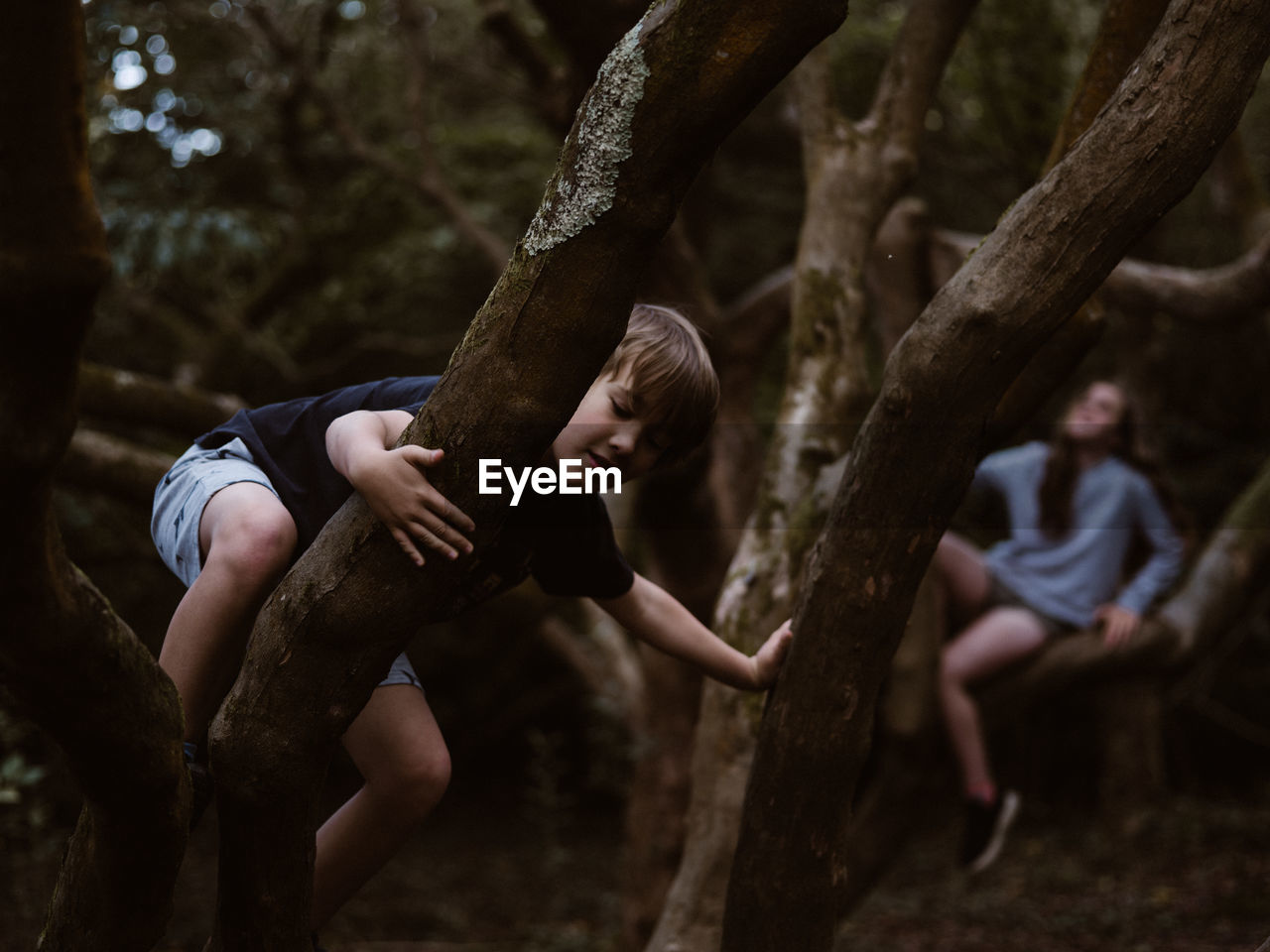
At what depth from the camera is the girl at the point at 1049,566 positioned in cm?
368

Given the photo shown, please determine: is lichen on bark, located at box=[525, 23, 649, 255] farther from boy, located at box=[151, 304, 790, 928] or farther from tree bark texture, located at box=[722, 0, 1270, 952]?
tree bark texture, located at box=[722, 0, 1270, 952]

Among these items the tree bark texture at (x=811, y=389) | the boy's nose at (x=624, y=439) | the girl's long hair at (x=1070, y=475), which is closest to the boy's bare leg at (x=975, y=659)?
the girl's long hair at (x=1070, y=475)

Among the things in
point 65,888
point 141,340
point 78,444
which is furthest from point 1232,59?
point 141,340

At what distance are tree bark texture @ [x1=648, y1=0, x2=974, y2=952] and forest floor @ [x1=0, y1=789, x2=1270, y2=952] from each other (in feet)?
9.38

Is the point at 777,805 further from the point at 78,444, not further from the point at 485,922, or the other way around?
the point at 485,922

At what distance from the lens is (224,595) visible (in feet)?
5.41

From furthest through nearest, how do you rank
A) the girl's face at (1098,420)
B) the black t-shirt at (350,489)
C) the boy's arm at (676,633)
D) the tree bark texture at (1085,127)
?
the girl's face at (1098,420) → the tree bark texture at (1085,127) → the boy's arm at (676,633) → the black t-shirt at (350,489)

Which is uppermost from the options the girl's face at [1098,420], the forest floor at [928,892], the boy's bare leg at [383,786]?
the girl's face at [1098,420]

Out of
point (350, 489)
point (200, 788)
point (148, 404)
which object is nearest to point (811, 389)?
point (350, 489)

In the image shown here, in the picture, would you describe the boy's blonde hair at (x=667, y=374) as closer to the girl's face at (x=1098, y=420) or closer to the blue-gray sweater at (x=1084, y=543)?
the blue-gray sweater at (x=1084, y=543)

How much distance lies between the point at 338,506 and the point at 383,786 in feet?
1.67

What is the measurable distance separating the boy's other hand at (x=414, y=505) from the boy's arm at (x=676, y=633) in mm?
767

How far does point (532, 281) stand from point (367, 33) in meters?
7.20

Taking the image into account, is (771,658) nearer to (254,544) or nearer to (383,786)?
(383,786)
